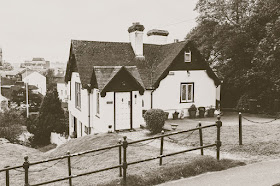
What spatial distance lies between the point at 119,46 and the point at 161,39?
18.3 ft

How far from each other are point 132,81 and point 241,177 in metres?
12.6

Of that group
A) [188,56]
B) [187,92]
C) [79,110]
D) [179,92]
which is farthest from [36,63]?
[179,92]

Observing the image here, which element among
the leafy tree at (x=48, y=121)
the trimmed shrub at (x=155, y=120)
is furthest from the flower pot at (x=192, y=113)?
the leafy tree at (x=48, y=121)

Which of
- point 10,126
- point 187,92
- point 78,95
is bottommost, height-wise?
point 10,126

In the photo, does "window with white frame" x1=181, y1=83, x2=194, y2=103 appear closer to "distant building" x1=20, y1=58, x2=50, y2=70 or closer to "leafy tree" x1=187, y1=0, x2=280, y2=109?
"leafy tree" x1=187, y1=0, x2=280, y2=109

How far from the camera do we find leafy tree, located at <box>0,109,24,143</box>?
34.0m

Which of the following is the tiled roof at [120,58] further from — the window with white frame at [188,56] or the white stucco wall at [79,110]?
the white stucco wall at [79,110]

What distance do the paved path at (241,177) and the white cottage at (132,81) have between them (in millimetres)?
11479

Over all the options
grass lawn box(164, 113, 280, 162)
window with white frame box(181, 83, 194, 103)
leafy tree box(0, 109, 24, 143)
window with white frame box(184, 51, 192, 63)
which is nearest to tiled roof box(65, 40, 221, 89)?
window with white frame box(184, 51, 192, 63)

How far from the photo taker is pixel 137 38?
2598 centimetres

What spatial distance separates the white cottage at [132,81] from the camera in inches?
808

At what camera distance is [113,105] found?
20.3 metres

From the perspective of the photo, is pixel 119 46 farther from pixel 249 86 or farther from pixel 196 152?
pixel 196 152

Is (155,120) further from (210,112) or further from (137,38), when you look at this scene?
(137,38)
